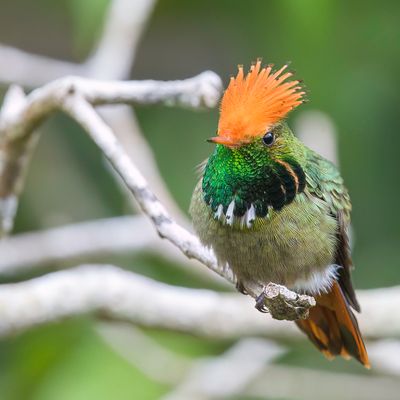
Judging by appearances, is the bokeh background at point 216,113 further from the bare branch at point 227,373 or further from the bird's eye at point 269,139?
the bird's eye at point 269,139

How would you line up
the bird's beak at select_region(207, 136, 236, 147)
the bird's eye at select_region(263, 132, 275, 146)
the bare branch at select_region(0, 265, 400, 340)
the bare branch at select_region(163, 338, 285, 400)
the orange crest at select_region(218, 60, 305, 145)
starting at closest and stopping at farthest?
1. the bird's beak at select_region(207, 136, 236, 147)
2. the orange crest at select_region(218, 60, 305, 145)
3. the bird's eye at select_region(263, 132, 275, 146)
4. the bare branch at select_region(0, 265, 400, 340)
5. the bare branch at select_region(163, 338, 285, 400)

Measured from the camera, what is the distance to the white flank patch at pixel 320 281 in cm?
287

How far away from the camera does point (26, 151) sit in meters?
3.39

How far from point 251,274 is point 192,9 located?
11.8ft

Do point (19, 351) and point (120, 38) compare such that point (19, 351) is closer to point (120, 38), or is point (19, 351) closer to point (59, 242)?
point (59, 242)

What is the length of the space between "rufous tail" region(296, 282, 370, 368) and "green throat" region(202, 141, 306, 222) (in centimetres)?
42

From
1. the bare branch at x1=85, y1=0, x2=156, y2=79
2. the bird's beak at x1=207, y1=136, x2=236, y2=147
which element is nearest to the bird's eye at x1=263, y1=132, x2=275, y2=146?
the bird's beak at x1=207, y1=136, x2=236, y2=147

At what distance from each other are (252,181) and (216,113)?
3.05 metres

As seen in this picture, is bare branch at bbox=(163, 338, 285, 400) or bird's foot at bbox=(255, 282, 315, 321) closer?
bird's foot at bbox=(255, 282, 315, 321)

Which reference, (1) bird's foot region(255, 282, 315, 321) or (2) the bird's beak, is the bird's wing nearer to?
(2) the bird's beak

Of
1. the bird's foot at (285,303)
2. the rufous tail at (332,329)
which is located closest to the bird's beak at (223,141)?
the bird's foot at (285,303)

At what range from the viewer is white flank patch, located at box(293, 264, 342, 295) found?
2873 mm

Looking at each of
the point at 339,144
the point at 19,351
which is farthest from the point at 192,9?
the point at 19,351

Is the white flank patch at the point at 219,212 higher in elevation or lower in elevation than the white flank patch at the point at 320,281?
higher
